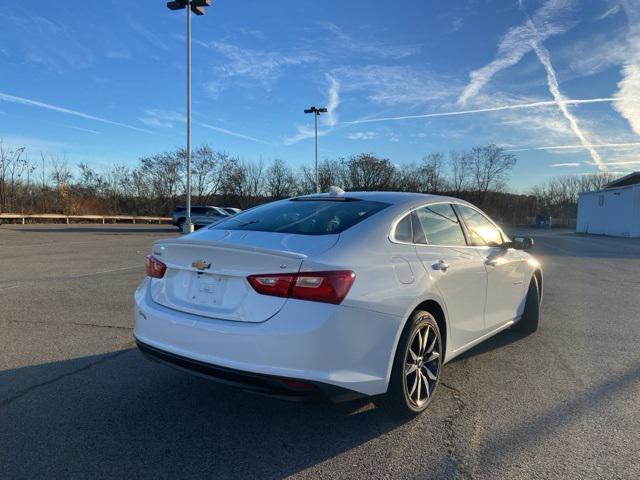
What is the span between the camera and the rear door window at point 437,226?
12.5 ft

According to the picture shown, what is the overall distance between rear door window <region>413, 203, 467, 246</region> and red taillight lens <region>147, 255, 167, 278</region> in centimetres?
188

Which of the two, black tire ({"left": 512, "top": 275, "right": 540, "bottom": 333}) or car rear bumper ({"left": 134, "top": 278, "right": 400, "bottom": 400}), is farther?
black tire ({"left": 512, "top": 275, "right": 540, "bottom": 333})

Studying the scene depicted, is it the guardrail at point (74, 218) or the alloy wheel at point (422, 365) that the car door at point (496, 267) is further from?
the guardrail at point (74, 218)

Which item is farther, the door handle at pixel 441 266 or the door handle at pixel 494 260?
the door handle at pixel 494 260

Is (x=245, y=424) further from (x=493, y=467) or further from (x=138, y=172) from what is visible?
(x=138, y=172)

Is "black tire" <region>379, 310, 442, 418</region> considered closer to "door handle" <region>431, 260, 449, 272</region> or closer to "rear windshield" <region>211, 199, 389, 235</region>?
"door handle" <region>431, 260, 449, 272</region>

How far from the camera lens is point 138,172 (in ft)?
188

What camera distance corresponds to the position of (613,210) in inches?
1645

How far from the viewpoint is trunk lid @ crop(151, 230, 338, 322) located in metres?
2.89

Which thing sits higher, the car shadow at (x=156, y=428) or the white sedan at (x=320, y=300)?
the white sedan at (x=320, y=300)

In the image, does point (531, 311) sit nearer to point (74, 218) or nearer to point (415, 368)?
point (415, 368)

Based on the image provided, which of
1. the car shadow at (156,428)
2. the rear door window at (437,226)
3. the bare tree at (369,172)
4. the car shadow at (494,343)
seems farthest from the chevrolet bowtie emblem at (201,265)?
the bare tree at (369,172)

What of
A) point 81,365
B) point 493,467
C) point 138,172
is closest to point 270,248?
point 493,467

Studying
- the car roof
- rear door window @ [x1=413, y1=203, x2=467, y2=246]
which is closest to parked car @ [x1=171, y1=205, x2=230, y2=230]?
the car roof
